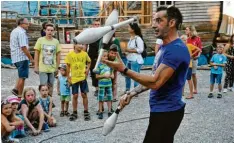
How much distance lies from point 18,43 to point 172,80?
444 cm

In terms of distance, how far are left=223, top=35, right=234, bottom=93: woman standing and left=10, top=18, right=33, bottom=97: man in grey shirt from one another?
4608 mm

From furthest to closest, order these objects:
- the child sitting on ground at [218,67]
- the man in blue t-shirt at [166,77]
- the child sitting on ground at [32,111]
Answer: the child sitting on ground at [218,67]
the child sitting on ground at [32,111]
the man in blue t-shirt at [166,77]

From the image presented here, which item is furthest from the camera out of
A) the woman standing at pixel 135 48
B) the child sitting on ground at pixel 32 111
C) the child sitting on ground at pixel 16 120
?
the woman standing at pixel 135 48

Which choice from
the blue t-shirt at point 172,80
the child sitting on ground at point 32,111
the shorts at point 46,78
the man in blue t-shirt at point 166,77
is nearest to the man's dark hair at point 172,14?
the man in blue t-shirt at point 166,77

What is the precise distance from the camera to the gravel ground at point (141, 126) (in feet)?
15.9

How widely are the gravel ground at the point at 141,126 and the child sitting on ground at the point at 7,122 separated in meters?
0.33

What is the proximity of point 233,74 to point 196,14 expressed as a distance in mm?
7961

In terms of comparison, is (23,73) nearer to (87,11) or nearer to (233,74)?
(233,74)

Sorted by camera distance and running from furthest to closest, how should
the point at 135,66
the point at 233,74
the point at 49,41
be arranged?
the point at 233,74 → the point at 135,66 → the point at 49,41

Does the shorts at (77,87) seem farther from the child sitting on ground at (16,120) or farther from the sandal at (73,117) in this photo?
the child sitting on ground at (16,120)

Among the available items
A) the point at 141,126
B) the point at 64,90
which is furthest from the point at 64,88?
the point at 141,126

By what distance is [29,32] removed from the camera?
15492mm

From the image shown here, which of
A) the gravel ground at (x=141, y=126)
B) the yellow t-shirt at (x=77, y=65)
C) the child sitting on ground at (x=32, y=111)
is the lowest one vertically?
the gravel ground at (x=141, y=126)

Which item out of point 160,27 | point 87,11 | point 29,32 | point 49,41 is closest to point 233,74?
point 49,41
